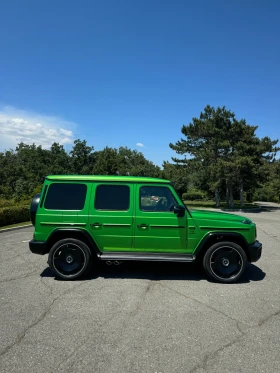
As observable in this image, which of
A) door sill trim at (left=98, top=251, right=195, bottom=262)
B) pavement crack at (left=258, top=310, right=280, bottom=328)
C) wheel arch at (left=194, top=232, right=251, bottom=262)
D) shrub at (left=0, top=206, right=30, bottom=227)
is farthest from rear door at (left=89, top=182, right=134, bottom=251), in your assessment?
shrub at (left=0, top=206, right=30, bottom=227)

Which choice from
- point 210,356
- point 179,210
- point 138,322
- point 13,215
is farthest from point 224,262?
point 13,215

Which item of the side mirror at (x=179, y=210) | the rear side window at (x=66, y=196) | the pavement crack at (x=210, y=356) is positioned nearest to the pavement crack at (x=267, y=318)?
the pavement crack at (x=210, y=356)

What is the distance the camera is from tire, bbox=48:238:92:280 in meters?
5.27

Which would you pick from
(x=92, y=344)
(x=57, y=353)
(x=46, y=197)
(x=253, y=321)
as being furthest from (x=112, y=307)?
(x=46, y=197)

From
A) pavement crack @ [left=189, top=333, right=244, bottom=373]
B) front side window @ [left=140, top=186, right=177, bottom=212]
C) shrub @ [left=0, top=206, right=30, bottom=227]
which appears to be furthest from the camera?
shrub @ [left=0, top=206, right=30, bottom=227]

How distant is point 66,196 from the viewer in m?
5.39

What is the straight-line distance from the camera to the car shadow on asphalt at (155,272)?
5.54 m

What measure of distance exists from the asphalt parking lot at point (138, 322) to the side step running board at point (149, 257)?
0.46 m

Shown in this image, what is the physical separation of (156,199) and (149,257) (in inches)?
43.6

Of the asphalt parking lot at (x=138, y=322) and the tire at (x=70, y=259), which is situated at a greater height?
the tire at (x=70, y=259)

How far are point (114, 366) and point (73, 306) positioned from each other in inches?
61.9

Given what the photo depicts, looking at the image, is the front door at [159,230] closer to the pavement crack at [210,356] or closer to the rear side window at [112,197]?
the rear side window at [112,197]

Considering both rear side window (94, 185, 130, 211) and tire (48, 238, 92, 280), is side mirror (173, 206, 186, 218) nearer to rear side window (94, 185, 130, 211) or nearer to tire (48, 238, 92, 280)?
rear side window (94, 185, 130, 211)

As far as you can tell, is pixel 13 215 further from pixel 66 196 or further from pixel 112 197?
pixel 112 197
